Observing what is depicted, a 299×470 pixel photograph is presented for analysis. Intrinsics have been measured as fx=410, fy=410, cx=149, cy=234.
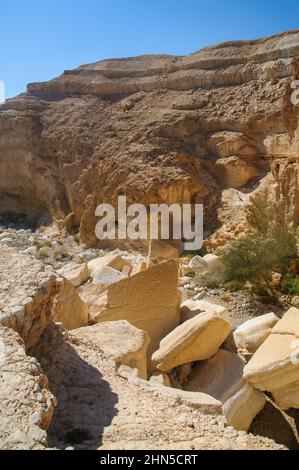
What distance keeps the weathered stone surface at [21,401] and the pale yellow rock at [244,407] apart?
93.9 inches

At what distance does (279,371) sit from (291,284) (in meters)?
4.48

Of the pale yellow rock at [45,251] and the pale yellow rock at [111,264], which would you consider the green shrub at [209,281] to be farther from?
the pale yellow rock at [45,251]

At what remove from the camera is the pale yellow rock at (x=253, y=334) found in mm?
5824

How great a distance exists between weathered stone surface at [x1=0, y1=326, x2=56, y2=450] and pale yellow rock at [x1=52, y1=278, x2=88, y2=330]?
9.37 ft

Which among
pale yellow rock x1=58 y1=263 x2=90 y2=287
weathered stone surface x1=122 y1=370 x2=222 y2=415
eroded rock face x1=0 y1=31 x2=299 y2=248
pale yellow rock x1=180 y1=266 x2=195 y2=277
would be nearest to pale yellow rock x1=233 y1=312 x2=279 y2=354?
weathered stone surface x1=122 y1=370 x2=222 y2=415

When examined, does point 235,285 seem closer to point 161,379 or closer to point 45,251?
point 161,379

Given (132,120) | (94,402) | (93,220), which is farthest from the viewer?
(132,120)

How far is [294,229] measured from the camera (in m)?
9.87

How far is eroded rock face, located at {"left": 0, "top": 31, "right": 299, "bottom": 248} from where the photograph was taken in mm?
14422

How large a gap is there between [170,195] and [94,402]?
11155mm

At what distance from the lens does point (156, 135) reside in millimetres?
16297

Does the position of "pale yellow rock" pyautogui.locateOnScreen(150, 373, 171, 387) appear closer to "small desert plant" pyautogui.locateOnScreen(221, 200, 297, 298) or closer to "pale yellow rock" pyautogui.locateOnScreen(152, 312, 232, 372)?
"pale yellow rock" pyautogui.locateOnScreen(152, 312, 232, 372)

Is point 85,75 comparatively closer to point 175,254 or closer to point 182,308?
point 175,254

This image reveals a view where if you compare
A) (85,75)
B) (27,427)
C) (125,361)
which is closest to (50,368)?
(125,361)
